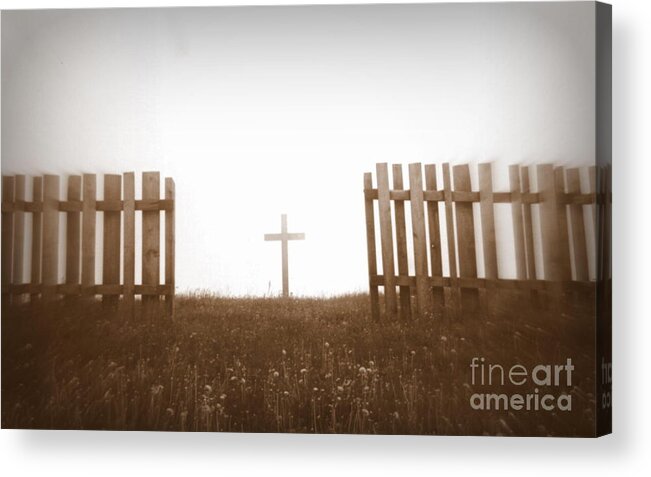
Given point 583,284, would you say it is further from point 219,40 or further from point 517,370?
point 219,40

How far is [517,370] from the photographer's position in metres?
6.79

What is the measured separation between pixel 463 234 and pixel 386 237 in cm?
53

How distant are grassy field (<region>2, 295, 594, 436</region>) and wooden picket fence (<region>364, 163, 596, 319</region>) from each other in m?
0.18

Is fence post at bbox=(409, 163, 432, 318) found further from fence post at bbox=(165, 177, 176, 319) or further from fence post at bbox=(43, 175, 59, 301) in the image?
fence post at bbox=(43, 175, 59, 301)

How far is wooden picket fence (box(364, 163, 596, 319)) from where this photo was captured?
22.2 ft

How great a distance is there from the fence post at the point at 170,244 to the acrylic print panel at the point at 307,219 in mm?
16

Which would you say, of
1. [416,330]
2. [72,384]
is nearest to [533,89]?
[416,330]

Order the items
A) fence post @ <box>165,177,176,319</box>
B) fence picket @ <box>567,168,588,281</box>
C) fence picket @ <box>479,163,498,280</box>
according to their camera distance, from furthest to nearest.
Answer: fence post @ <box>165,177,176,319</box>, fence picket @ <box>479,163,498,280</box>, fence picket @ <box>567,168,588,281</box>

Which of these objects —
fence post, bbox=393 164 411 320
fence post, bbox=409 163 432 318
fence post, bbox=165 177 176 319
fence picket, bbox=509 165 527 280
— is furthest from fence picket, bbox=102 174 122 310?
fence picket, bbox=509 165 527 280

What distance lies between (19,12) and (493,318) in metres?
3.96

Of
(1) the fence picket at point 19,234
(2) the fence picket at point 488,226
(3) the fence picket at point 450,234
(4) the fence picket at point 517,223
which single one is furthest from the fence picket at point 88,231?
(4) the fence picket at point 517,223

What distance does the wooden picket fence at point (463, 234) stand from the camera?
266 inches

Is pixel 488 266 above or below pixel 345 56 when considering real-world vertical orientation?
below

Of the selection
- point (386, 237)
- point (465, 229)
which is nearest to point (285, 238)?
point (386, 237)
